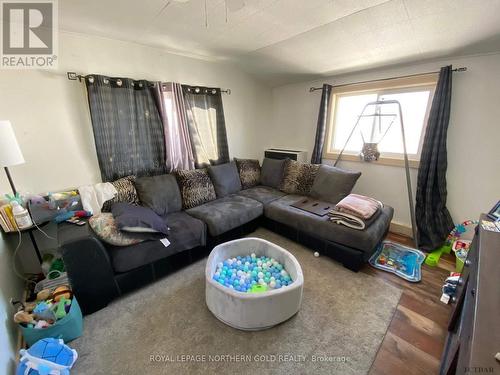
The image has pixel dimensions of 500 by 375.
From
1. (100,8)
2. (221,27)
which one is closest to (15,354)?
(100,8)

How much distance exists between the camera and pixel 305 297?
1.73 m

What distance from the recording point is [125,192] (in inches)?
86.5

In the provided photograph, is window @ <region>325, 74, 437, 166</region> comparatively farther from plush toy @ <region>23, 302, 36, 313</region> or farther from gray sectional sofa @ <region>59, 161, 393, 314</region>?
plush toy @ <region>23, 302, 36, 313</region>

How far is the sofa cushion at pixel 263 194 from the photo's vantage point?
283cm

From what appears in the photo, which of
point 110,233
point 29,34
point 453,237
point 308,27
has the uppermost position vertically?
point 308,27

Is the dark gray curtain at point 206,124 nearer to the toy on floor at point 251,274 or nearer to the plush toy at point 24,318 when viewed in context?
the toy on floor at point 251,274

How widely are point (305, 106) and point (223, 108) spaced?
54.8 inches

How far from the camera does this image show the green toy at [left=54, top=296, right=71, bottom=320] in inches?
52.2

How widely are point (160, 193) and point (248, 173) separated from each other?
1.39 meters

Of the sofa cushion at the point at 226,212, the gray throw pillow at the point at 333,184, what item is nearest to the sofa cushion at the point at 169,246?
the sofa cushion at the point at 226,212

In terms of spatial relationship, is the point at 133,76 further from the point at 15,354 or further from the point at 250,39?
the point at 15,354

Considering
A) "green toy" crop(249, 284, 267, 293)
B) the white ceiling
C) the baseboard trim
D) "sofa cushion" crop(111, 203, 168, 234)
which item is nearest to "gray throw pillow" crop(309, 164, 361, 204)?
the baseboard trim

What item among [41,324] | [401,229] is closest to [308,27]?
[401,229]

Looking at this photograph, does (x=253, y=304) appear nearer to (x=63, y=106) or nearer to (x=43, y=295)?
(x=43, y=295)
